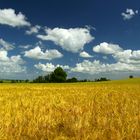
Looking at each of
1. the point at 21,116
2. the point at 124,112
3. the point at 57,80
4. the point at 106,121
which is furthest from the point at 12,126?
the point at 57,80

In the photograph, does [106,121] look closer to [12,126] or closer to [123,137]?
[123,137]

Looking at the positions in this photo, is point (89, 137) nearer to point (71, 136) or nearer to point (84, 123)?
point (71, 136)

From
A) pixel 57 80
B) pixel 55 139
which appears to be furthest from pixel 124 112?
pixel 57 80

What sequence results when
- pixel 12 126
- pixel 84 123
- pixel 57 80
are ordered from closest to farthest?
1. pixel 12 126
2. pixel 84 123
3. pixel 57 80

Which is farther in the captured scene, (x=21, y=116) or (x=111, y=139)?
(x=21, y=116)

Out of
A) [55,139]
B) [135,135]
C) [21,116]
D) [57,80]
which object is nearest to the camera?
[55,139]

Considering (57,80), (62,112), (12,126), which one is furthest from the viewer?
(57,80)

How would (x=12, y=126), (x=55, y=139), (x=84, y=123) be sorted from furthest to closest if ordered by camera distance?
(x=84, y=123)
(x=12, y=126)
(x=55, y=139)

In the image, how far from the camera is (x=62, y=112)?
25.6ft

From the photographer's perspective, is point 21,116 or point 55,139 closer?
point 55,139

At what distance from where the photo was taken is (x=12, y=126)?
600 cm

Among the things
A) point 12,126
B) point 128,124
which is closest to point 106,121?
point 128,124

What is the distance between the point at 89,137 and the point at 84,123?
3.63ft

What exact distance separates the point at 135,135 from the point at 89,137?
0.90 m
